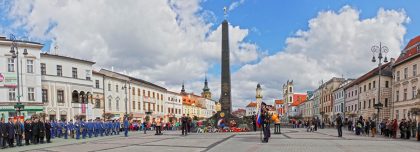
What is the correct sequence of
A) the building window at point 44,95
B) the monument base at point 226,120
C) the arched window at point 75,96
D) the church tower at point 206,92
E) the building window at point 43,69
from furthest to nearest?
the church tower at point 206,92, the arched window at point 75,96, the building window at point 43,69, the building window at point 44,95, the monument base at point 226,120

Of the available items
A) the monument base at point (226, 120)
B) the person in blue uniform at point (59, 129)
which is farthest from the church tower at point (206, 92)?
the person in blue uniform at point (59, 129)

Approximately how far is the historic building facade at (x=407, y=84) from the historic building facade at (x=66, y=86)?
37466 millimetres

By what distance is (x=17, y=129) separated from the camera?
19516 millimetres

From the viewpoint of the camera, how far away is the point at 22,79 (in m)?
39.8

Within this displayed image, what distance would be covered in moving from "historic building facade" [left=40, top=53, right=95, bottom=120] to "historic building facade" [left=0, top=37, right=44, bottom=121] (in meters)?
2.00

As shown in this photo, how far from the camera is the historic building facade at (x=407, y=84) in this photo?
39562mm

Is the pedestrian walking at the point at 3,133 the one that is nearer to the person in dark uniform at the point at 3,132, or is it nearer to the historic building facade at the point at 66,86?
the person in dark uniform at the point at 3,132

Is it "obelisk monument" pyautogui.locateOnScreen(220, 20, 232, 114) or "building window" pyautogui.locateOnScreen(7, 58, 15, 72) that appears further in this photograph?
"building window" pyautogui.locateOnScreen(7, 58, 15, 72)

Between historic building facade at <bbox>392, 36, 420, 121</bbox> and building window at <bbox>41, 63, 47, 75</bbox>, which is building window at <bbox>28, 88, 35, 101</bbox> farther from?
historic building facade at <bbox>392, 36, 420, 121</bbox>

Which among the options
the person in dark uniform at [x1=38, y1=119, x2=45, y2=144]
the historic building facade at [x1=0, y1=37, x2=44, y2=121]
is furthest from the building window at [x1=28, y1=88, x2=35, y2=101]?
the person in dark uniform at [x1=38, y1=119, x2=45, y2=144]

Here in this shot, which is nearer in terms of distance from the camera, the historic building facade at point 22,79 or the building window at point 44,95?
the historic building facade at point 22,79

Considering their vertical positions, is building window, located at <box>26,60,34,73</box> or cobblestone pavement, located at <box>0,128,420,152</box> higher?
building window, located at <box>26,60,34,73</box>

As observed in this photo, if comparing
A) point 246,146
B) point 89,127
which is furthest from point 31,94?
point 246,146

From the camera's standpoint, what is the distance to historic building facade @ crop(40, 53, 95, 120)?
43.7m
